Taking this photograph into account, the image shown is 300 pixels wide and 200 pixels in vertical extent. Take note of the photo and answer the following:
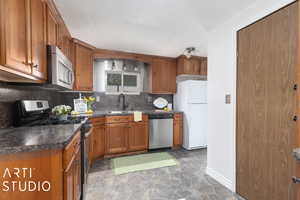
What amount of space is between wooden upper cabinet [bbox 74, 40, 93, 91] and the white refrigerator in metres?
2.14

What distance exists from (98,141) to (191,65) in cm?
277

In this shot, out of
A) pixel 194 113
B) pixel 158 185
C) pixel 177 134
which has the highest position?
pixel 194 113

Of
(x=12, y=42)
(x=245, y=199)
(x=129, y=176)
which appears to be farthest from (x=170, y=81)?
(x=12, y=42)

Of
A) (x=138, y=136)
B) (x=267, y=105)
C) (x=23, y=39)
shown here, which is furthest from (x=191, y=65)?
(x=23, y=39)

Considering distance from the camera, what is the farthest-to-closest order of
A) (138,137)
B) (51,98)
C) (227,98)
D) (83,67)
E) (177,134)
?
(177,134), (138,137), (83,67), (51,98), (227,98)

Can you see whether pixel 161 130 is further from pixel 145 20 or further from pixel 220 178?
pixel 145 20

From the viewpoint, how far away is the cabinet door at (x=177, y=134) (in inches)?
→ 135

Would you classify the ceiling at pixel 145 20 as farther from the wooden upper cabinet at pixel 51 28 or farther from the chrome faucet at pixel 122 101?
the chrome faucet at pixel 122 101

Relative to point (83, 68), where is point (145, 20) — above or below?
above

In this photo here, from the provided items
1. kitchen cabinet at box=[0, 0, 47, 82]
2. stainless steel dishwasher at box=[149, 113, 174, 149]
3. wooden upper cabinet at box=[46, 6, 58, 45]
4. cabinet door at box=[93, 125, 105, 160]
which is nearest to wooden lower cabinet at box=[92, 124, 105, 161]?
cabinet door at box=[93, 125, 105, 160]

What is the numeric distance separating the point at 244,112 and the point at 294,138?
529 millimetres

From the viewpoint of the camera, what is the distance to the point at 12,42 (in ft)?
3.29

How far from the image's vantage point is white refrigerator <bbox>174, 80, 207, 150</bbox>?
131 inches

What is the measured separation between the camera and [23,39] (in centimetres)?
114
